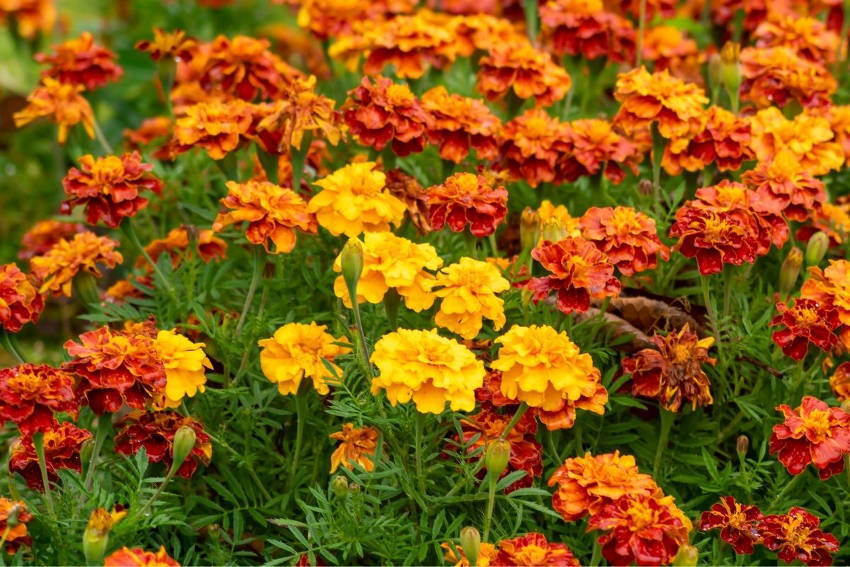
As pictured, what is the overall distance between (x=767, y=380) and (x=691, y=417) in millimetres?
177

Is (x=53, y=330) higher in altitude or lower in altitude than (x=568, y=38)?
lower

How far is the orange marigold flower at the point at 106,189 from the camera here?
6.94 feet

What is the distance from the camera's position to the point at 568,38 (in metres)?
2.67

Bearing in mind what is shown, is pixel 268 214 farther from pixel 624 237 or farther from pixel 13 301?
pixel 624 237

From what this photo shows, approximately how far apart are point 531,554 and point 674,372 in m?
0.44

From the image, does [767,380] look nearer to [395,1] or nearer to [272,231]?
[272,231]

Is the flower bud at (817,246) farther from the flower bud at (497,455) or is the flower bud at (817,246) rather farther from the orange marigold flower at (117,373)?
the orange marigold flower at (117,373)

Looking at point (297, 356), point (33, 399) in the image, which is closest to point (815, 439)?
point (297, 356)

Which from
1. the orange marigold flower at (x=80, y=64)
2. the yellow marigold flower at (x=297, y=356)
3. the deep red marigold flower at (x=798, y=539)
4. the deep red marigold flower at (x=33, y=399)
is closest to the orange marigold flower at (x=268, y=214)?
the yellow marigold flower at (x=297, y=356)

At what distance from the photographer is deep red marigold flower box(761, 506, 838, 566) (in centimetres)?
172

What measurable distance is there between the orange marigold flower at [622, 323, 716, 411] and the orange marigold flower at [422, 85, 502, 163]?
588 millimetres

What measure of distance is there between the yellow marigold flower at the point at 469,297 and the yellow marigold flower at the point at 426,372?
124mm

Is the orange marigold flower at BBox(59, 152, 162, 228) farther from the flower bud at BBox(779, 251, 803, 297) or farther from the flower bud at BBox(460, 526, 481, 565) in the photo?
the flower bud at BBox(779, 251, 803, 297)

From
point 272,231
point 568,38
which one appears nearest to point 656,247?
point 272,231
